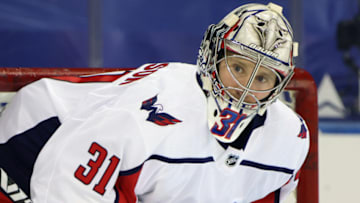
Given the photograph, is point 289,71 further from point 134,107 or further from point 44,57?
point 44,57

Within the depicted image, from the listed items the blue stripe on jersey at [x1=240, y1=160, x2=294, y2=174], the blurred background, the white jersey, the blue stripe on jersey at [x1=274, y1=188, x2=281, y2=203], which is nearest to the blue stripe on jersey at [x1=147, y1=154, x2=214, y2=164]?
the white jersey

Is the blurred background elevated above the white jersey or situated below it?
above

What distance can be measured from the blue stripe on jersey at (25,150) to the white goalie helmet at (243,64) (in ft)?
1.49

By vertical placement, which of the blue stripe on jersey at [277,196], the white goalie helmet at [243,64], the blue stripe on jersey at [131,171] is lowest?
the blue stripe on jersey at [277,196]

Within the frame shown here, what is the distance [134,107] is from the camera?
1396 mm

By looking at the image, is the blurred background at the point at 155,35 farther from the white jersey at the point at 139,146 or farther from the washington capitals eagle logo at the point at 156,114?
the washington capitals eagle logo at the point at 156,114

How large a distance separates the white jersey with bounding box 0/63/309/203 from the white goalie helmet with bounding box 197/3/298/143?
0.06 metres

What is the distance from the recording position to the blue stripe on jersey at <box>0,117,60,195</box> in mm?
1535

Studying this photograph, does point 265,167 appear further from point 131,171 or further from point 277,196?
point 131,171

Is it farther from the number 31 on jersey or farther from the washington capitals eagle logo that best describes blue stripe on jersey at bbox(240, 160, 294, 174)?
the number 31 on jersey

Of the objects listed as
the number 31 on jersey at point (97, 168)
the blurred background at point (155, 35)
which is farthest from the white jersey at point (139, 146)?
the blurred background at point (155, 35)

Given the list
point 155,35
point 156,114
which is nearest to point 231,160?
point 156,114

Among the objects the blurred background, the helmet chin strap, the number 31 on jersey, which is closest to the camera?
the number 31 on jersey

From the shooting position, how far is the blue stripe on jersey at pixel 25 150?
1535 mm
